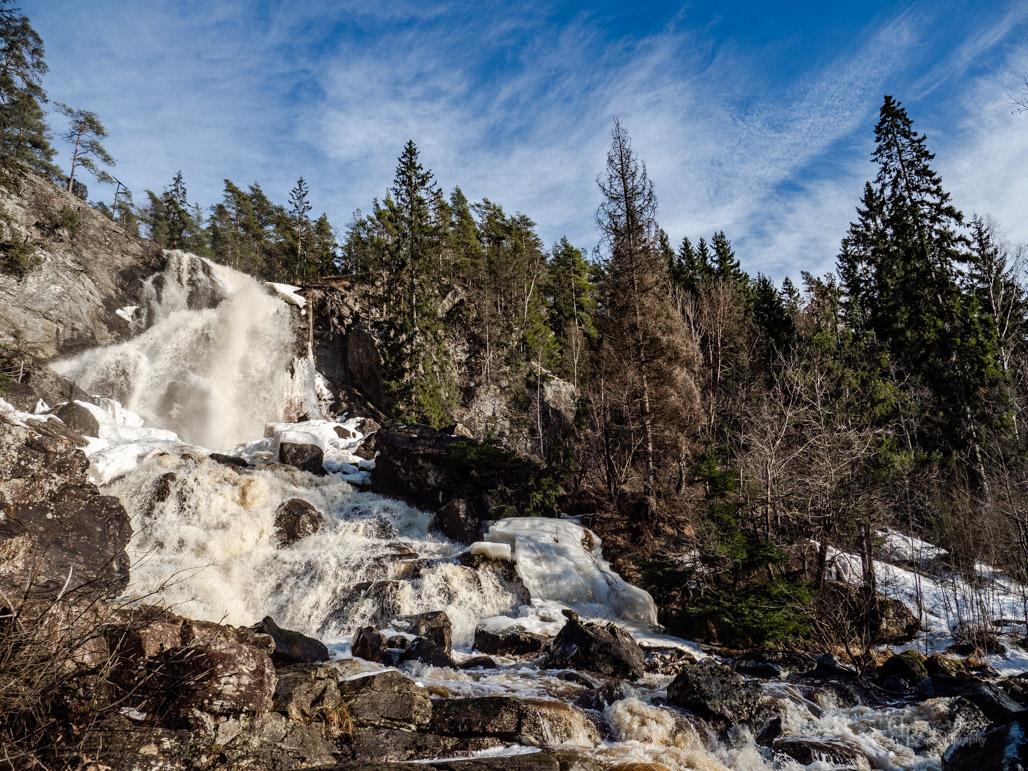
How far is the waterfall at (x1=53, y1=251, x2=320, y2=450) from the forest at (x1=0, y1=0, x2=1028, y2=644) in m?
5.07

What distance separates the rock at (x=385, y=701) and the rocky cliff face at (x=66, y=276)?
22.2m

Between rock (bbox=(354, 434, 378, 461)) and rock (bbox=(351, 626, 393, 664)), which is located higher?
rock (bbox=(354, 434, 378, 461))

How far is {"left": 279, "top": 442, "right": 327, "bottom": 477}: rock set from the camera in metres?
19.9

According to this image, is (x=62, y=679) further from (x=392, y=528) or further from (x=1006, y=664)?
(x=1006, y=664)

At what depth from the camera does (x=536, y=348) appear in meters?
34.8

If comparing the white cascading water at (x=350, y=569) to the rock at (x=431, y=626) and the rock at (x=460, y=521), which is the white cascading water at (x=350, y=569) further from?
the rock at (x=431, y=626)

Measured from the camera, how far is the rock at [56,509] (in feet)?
36.8

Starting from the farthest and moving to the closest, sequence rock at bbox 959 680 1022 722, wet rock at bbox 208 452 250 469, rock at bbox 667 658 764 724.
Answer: wet rock at bbox 208 452 250 469
rock at bbox 959 680 1022 722
rock at bbox 667 658 764 724

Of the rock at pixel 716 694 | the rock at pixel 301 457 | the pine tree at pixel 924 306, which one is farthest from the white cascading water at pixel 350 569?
the pine tree at pixel 924 306

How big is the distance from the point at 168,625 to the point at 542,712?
4428mm

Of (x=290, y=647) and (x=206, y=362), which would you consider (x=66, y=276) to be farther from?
(x=290, y=647)

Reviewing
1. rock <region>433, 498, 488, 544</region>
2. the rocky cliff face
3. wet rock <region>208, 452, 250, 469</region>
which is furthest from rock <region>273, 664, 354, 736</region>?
the rocky cliff face

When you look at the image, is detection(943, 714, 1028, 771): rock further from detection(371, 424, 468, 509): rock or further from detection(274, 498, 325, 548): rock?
detection(371, 424, 468, 509): rock

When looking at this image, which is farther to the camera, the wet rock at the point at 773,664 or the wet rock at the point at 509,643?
the wet rock at the point at 509,643
